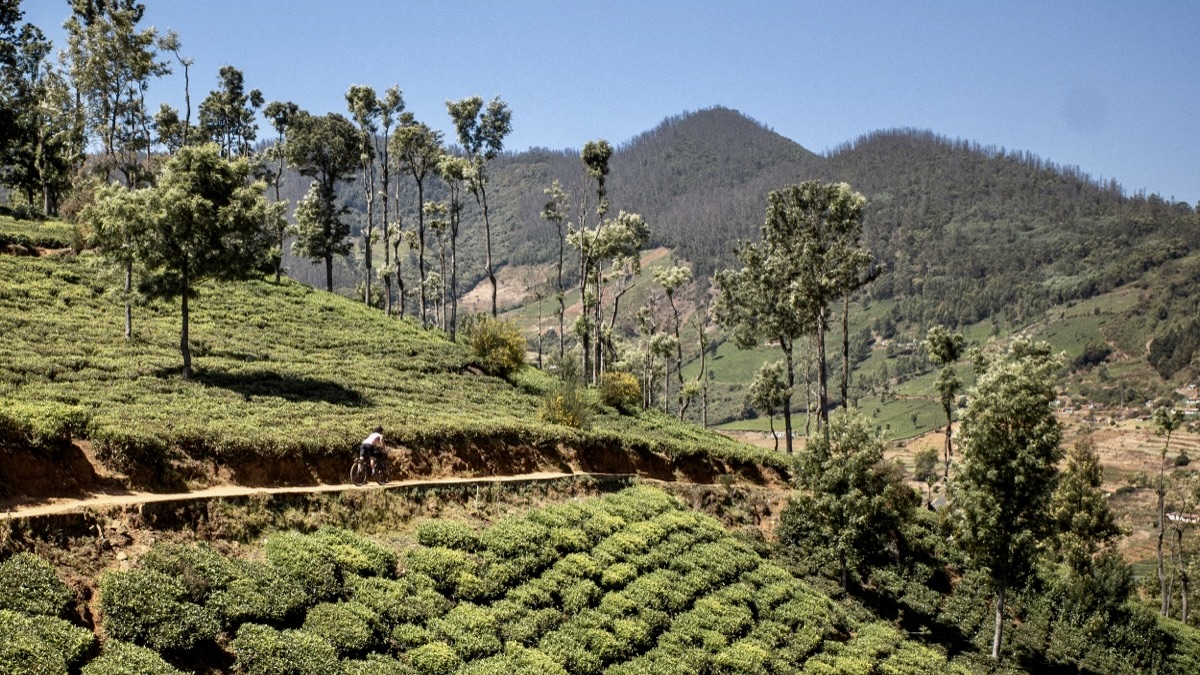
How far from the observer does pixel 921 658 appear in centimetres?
2795

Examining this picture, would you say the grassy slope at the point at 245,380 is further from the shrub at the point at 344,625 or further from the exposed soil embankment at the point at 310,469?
the shrub at the point at 344,625

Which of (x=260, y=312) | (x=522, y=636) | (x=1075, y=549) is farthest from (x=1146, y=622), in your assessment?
(x=260, y=312)

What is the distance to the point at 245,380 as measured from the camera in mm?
33062

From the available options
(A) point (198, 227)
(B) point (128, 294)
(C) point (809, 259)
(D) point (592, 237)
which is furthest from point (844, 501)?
(D) point (592, 237)

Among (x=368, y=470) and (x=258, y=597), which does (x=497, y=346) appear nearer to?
(x=368, y=470)

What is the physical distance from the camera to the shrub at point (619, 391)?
4922 cm

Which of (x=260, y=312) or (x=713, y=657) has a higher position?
(x=260, y=312)

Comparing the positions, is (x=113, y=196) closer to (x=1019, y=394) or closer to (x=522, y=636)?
(x=522, y=636)

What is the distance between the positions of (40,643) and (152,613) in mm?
2156

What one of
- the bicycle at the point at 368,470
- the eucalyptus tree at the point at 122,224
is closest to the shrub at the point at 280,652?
the bicycle at the point at 368,470

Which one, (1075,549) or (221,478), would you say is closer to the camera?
(221,478)

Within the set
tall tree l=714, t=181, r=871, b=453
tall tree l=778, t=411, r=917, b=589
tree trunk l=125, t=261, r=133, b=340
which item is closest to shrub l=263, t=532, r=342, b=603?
tree trunk l=125, t=261, r=133, b=340

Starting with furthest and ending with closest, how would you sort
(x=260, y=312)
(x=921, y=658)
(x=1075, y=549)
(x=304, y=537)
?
(x=260, y=312) → (x=1075, y=549) → (x=921, y=658) → (x=304, y=537)

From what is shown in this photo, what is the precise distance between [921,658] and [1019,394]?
9844 millimetres
